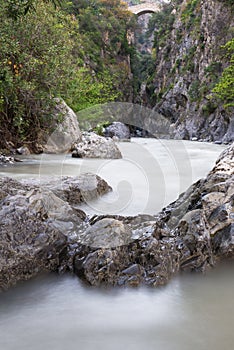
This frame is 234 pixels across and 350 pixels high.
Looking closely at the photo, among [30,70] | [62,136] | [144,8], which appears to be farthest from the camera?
[144,8]

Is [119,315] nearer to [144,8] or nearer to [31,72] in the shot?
[31,72]

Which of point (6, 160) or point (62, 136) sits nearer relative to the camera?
point (6, 160)

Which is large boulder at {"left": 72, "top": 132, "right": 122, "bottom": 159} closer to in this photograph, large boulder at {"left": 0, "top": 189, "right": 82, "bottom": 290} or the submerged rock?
the submerged rock

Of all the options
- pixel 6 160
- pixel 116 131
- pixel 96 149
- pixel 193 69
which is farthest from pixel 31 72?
pixel 193 69

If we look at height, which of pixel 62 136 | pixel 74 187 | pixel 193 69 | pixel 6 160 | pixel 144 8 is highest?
pixel 144 8

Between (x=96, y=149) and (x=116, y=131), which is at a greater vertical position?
(x=96, y=149)

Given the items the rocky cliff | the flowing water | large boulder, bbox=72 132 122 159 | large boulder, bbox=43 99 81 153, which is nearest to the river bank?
the flowing water

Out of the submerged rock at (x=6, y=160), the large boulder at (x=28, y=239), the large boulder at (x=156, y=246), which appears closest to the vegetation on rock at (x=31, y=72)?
the submerged rock at (x=6, y=160)

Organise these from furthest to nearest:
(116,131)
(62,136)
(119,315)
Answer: (116,131)
(62,136)
(119,315)

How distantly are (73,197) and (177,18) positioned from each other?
3446 centimetres

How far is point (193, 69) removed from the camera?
28.0 metres

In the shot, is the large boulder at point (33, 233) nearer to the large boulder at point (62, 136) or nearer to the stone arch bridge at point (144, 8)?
Answer: the large boulder at point (62, 136)

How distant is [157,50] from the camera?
38031mm

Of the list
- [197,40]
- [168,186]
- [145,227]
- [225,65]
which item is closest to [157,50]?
[197,40]
